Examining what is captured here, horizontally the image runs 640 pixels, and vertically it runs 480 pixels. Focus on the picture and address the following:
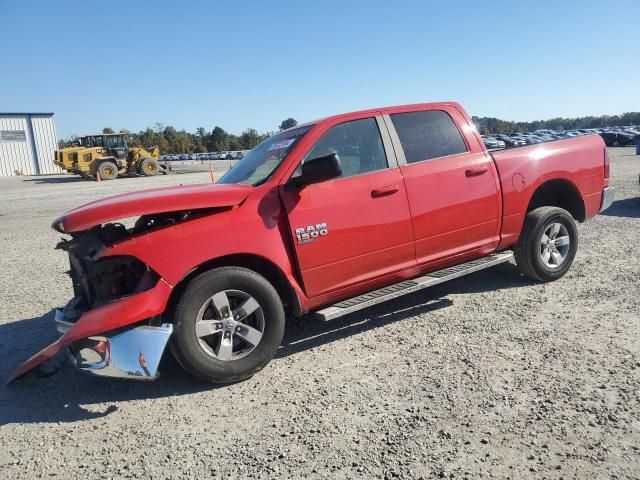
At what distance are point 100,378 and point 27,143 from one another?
51364mm

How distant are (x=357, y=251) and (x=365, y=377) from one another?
102 centimetres

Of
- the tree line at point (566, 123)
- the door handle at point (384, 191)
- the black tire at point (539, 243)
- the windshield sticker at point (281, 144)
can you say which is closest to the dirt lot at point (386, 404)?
the black tire at point (539, 243)

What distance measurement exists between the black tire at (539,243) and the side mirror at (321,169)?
2.47m

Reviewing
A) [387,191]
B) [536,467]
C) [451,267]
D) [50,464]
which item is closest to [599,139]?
[451,267]

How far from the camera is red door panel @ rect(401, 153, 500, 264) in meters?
4.30

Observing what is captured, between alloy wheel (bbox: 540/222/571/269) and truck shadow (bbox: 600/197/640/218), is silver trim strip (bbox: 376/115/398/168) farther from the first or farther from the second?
truck shadow (bbox: 600/197/640/218)

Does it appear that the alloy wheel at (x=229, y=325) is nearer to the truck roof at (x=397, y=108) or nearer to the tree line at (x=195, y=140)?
the truck roof at (x=397, y=108)

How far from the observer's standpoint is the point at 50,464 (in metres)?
2.74

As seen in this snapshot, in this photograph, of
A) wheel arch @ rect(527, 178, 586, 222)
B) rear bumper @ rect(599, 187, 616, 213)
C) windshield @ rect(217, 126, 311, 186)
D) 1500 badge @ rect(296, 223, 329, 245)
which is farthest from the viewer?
rear bumper @ rect(599, 187, 616, 213)

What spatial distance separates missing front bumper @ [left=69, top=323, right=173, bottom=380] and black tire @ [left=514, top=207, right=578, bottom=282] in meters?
3.65

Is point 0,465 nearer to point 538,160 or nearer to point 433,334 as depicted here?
point 433,334

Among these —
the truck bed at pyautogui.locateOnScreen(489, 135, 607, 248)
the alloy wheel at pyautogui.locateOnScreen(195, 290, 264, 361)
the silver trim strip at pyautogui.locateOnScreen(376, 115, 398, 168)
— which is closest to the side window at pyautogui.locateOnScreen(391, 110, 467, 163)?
the silver trim strip at pyautogui.locateOnScreen(376, 115, 398, 168)

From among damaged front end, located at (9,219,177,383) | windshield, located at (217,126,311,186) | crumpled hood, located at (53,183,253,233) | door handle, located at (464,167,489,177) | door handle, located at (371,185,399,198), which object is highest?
windshield, located at (217,126,311,186)

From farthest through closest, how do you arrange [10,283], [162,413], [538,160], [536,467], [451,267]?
[10,283]
[538,160]
[451,267]
[162,413]
[536,467]
